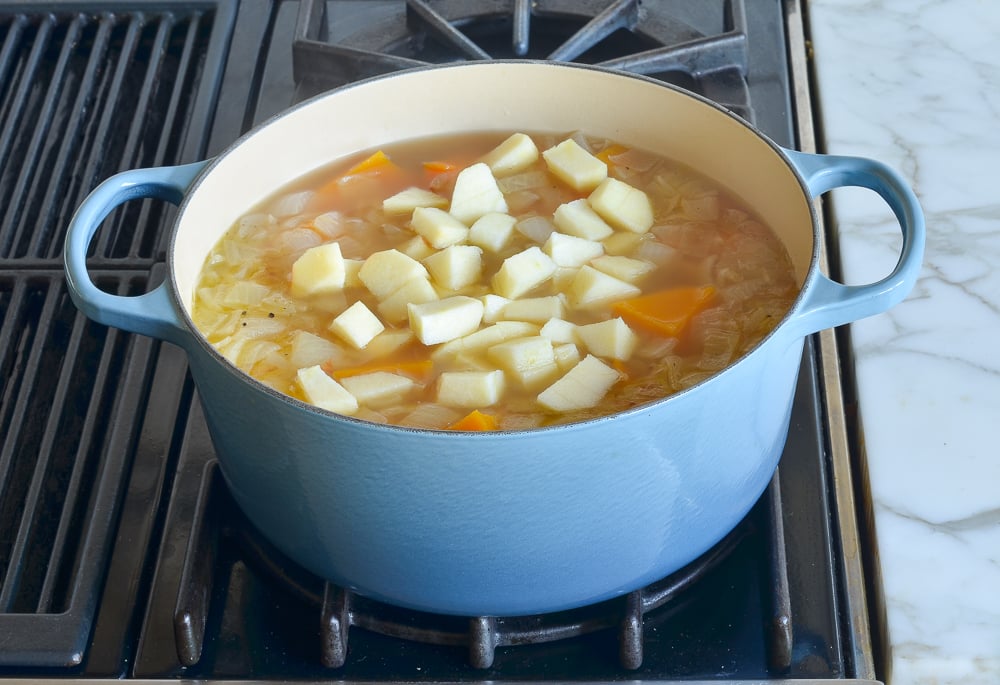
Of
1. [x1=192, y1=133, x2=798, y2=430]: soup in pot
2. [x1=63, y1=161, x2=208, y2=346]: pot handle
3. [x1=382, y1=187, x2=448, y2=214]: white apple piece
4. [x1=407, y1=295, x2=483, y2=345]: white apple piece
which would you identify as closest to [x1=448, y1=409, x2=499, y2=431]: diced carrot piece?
[x1=192, y1=133, x2=798, y2=430]: soup in pot

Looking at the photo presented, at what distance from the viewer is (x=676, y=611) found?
35.8 inches

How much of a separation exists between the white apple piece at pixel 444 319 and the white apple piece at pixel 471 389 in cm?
5

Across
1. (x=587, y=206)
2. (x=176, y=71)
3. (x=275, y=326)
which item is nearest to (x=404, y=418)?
(x=275, y=326)

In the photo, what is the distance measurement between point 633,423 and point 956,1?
1188 mm

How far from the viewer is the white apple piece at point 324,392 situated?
2.87 feet

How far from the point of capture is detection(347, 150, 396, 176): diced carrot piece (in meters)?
1.19

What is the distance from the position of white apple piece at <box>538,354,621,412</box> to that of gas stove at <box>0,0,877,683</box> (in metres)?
0.17

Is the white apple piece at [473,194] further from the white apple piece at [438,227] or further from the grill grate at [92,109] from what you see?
the grill grate at [92,109]

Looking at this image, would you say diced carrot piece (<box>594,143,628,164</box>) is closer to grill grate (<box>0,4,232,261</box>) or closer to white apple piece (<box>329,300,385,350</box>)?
white apple piece (<box>329,300,385,350</box>)

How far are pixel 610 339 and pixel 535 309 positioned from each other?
9 centimetres

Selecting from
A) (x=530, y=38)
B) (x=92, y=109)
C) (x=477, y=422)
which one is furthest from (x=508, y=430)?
(x=92, y=109)

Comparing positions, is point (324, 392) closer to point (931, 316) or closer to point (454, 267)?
point (454, 267)

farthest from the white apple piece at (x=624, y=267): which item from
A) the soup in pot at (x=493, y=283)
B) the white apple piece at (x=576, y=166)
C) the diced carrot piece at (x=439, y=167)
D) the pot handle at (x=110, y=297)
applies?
the pot handle at (x=110, y=297)

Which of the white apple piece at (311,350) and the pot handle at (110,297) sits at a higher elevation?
the pot handle at (110,297)
